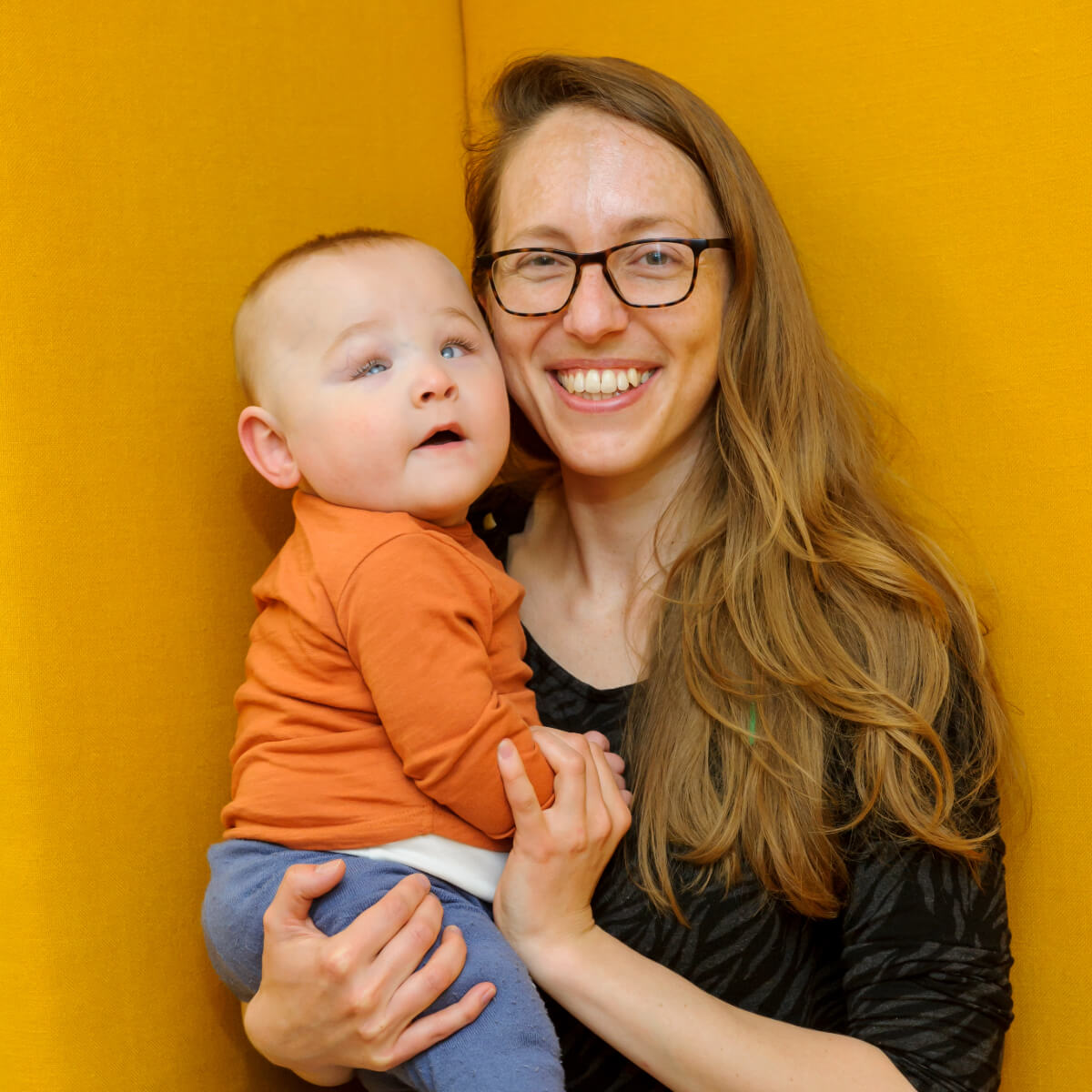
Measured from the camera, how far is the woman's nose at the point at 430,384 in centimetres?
146

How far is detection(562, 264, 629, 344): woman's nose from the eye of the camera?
1.58 meters

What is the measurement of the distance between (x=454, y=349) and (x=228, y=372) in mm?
382

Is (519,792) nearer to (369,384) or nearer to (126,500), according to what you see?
(369,384)

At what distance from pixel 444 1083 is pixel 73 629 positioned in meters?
0.71

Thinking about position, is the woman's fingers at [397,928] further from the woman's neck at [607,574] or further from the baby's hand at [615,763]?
the woman's neck at [607,574]

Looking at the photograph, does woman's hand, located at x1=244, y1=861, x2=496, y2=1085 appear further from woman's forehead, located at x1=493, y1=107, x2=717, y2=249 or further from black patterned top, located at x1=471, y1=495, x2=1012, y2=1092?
woman's forehead, located at x1=493, y1=107, x2=717, y2=249

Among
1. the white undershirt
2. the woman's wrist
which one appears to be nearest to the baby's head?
the white undershirt

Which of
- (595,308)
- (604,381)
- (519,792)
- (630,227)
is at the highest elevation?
(630,227)

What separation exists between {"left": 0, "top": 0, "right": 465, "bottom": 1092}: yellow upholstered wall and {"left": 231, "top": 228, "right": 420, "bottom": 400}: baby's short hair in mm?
101

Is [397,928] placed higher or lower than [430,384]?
lower

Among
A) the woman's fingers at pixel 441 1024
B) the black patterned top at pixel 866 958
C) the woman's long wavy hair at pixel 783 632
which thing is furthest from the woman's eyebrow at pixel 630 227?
the woman's fingers at pixel 441 1024

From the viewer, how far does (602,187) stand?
1.60 m

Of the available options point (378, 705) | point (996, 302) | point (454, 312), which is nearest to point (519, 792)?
point (378, 705)

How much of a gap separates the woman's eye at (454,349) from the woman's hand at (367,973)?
0.68 m
